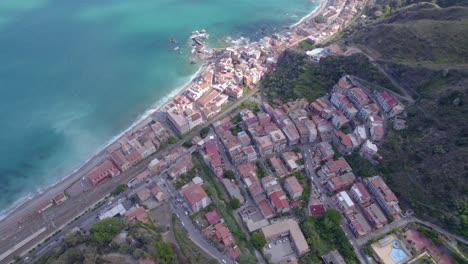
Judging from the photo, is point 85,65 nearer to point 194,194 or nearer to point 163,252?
point 194,194

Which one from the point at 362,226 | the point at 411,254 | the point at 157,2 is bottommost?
the point at 411,254

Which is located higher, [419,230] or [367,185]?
[367,185]

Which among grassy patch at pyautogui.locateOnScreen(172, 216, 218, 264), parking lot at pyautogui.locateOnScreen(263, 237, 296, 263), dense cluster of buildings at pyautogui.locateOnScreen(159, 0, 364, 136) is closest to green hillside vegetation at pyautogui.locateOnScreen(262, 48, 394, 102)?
dense cluster of buildings at pyautogui.locateOnScreen(159, 0, 364, 136)

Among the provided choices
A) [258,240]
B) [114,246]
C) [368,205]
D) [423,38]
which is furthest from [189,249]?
[423,38]

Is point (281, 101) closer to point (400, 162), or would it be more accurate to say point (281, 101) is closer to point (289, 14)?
point (400, 162)

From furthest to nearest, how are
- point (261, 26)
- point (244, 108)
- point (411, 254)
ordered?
point (261, 26)
point (244, 108)
point (411, 254)

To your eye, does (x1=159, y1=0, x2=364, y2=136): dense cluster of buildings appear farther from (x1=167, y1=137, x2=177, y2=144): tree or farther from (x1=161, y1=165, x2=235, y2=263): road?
(x1=161, y1=165, x2=235, y2=263): road

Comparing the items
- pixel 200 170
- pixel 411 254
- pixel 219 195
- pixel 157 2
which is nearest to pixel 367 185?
pixel 411 254

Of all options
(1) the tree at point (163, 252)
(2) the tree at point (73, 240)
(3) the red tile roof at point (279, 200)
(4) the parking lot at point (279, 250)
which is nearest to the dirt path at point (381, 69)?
(3) the red tile roof at point (279, 200)
